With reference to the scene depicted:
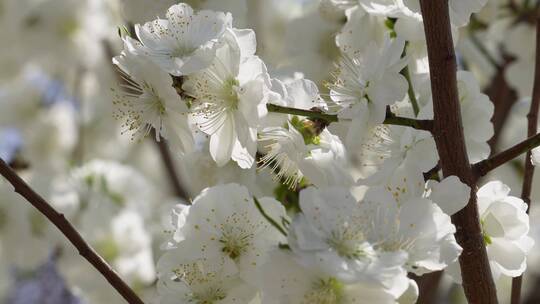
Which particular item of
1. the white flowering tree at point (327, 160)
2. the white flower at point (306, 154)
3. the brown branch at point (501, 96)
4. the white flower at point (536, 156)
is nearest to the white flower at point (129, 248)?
the white flowering tree at point (327, 160)

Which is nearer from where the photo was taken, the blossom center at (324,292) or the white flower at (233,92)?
the blossom center at (324,292)

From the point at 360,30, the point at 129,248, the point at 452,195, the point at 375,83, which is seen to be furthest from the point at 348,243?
the point at 129,248

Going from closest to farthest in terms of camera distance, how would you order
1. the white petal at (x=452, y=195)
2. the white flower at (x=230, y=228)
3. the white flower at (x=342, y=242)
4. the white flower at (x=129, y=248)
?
the white flower at (x=342, y=242), the white petal at (x=452, y=195), the white flower at (x=230, y=228), the white flower at (x=129, y=248)

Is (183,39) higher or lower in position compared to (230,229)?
higher

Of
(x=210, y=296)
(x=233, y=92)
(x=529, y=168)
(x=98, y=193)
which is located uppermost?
(x=233, y=92)

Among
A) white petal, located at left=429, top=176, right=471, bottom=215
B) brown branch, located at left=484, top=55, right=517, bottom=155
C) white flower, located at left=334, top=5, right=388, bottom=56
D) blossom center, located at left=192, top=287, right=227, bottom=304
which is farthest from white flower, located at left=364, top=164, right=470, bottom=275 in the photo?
brown branch, located at left=484, top=55, right=517, bottom=155

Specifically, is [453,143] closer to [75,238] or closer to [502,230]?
[502,230]

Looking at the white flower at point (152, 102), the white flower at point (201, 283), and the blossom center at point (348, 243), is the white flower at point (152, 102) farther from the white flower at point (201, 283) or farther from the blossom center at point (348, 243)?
the blossom center at point (348, 243)

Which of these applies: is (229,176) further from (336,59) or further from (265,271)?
(265,271)

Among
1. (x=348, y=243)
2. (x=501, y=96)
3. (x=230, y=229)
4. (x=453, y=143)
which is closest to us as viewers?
(x=348, y=243)
